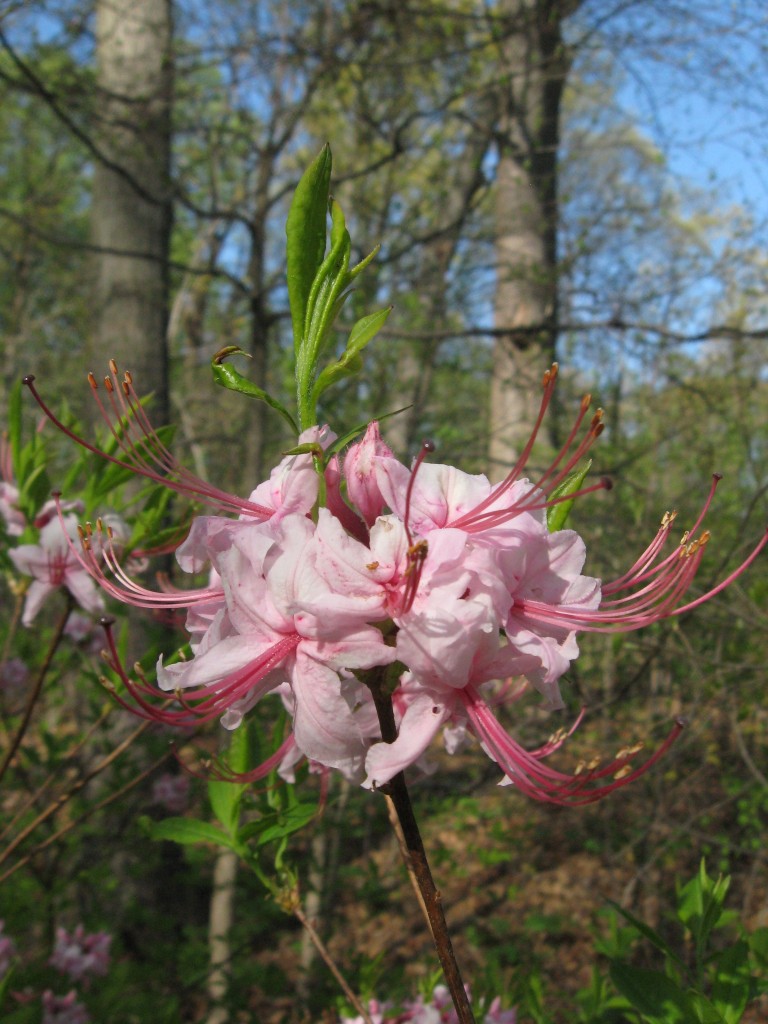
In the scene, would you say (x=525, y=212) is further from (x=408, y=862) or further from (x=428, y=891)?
(x=428, y=891)

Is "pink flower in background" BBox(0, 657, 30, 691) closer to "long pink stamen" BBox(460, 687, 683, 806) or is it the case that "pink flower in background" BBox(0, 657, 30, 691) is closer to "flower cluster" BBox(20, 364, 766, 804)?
"flower cluster" BBox(20, 364, 766, 804)

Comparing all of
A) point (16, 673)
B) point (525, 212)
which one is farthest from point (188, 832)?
point (525, 212)

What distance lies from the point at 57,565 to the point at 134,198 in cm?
311

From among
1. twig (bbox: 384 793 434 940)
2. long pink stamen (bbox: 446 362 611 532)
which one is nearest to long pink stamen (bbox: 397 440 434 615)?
long pink stamen (bbox: 446 362 611 532)

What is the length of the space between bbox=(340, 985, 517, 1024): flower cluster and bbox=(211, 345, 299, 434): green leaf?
1475mm

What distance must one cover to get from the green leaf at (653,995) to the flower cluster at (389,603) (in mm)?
438

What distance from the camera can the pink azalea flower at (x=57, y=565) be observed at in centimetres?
185

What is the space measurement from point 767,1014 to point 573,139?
25.0 ft

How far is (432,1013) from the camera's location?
178cm

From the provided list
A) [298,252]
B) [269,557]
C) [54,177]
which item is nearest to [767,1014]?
[269,557]

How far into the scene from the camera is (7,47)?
297 centimetres

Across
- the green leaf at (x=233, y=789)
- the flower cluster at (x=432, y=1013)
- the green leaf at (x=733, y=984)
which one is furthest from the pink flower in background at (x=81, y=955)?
the green leaf at (x=733, y=984)

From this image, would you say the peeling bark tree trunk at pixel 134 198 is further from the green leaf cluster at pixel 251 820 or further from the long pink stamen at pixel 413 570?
the long pink stamen at pixel 413 570

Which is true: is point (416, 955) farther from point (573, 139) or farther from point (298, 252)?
point (573, 139)
